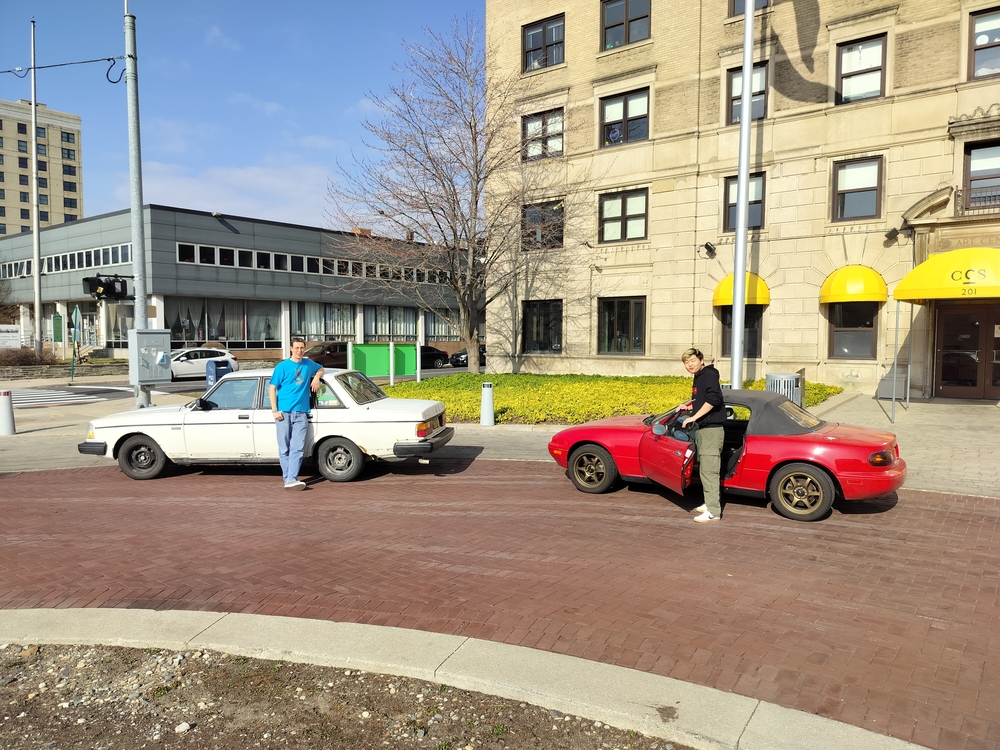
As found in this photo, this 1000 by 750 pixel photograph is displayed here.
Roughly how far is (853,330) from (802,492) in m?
14.0

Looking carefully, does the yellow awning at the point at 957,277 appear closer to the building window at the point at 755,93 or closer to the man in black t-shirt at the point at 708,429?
the building window at the point at 755,93

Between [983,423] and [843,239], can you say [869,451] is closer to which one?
[983,423]

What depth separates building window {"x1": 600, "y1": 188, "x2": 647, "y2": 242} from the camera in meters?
22.9

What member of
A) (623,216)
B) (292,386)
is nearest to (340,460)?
(292,386)

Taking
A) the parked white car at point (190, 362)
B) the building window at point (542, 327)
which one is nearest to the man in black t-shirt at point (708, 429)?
the building window at point (542, 327)

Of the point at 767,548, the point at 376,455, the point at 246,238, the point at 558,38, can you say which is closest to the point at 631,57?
the point at 558,38

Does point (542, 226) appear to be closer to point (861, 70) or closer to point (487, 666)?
point (861, 70)

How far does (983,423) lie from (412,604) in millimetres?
13396

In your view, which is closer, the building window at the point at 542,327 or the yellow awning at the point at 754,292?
the yellow awning at the point at 754,292

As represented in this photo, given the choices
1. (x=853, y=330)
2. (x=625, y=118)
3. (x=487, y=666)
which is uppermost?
(x=625, y=118)

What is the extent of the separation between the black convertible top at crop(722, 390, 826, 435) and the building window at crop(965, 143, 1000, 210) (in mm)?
13306

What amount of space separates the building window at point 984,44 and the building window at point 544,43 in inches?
478

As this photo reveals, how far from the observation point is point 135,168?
14641 millimetres

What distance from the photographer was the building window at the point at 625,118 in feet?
74.5
